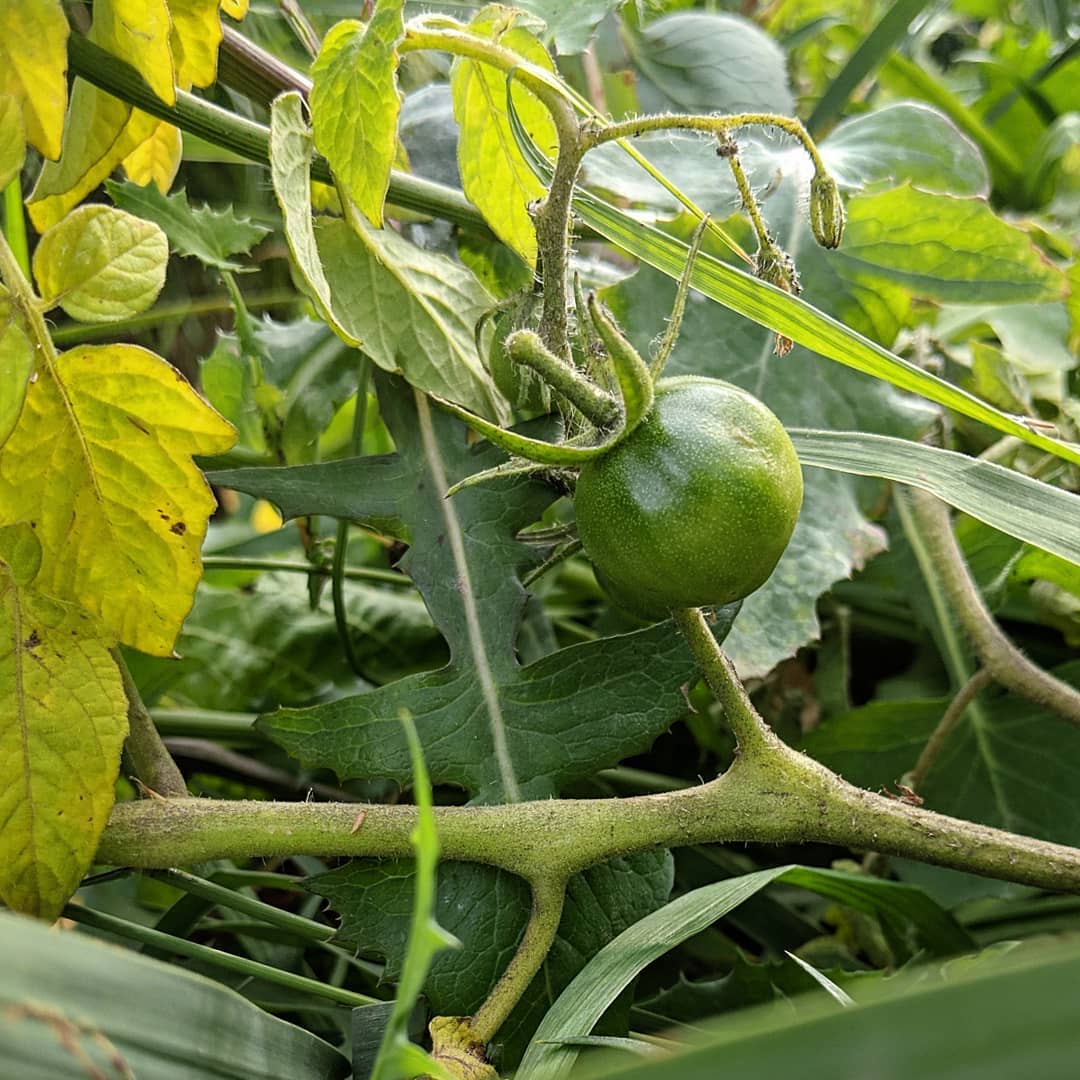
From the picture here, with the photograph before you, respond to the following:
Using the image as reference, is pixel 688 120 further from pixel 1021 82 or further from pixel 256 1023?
pixel 1021 82

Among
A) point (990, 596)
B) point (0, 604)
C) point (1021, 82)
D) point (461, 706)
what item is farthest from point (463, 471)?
point (1021, 82)

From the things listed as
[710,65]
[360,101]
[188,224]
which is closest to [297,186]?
[360,101]

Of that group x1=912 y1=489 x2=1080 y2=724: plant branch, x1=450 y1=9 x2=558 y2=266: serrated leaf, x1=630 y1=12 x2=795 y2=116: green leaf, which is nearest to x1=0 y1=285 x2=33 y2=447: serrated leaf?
x1=450 y1=9 x2=558 y2=266: serrated leaf

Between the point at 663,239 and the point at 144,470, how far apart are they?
266mm

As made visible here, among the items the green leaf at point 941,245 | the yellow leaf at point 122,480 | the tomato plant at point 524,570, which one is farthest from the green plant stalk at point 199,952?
the green leaf at point 941,245

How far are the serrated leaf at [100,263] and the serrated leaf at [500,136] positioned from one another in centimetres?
16

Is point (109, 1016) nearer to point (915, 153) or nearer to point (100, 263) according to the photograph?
point (100, 263)

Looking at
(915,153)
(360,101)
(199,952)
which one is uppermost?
(915,153)

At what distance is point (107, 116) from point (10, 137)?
9 centimetres

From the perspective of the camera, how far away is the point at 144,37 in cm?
45

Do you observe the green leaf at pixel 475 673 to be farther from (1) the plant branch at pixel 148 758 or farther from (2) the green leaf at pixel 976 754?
(2) the green leaf at pixel 976 754

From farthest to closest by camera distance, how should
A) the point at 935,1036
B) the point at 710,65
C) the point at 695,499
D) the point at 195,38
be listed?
the point at 710,65
the point at 195,38
the point at 695,499
the point at 935,1036

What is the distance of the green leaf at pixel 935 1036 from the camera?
0.19 metres

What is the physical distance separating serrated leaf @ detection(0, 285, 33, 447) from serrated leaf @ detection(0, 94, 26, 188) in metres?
0.05
